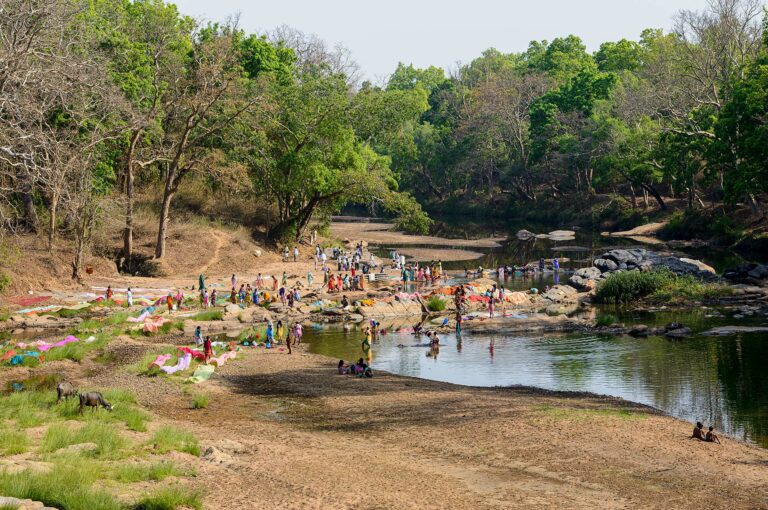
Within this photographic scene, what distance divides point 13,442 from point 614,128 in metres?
81.4

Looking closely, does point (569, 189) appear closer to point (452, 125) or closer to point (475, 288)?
point (452, 125)

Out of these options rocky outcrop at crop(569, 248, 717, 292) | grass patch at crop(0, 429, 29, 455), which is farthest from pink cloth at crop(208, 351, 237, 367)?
rocky outcrop at crop(569, 248, 717, 292)

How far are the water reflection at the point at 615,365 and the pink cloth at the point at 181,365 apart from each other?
7673 mm

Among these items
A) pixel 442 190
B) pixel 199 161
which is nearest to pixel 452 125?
pixel 442 190

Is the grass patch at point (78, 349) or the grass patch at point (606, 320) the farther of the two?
the grass patch at point (606, 320)

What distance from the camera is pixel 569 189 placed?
11069cm

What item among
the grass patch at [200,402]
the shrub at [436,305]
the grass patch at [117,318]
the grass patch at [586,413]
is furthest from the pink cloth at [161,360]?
the shrub at [436,305]

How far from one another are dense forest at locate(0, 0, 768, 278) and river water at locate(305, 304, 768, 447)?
15.3 meters

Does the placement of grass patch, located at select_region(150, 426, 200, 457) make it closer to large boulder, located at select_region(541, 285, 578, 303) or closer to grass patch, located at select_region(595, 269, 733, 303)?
large boulder, located at select_region(541, 285, 578, 303)

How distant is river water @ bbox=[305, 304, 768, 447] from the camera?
87.4ft

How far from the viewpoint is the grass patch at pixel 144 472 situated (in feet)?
52.6

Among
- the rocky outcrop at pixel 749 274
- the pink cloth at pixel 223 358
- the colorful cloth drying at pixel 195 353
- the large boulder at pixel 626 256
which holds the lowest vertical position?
the pink cloth at pixel 223 358

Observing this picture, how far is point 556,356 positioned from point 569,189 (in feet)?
258

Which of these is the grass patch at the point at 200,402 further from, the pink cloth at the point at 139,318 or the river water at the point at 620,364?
the pink cloth at the point at 139,318
